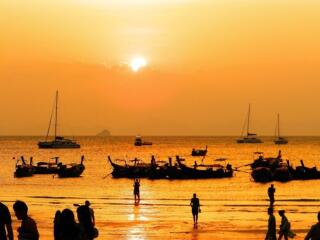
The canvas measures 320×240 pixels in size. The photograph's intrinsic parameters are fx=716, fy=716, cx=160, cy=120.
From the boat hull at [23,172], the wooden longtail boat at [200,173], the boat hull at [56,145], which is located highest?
the boat hull at [56,145]

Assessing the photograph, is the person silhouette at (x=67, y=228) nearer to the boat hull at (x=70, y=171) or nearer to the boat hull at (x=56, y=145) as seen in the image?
the boat hull at (x=70, y=171)

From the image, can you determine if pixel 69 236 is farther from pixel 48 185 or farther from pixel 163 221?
pixel 48 185

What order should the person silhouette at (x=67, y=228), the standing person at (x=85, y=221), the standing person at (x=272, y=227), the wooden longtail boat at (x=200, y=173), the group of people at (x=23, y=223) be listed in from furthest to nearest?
the wooden longtail boat at (x=200, y=173)
the standing person at (x=272, y=227)
the standing person at (x=85, y=221)
the group of people at (x=23, y=223)
the person silhouette at (x=67, y=228)

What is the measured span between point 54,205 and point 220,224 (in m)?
15.7

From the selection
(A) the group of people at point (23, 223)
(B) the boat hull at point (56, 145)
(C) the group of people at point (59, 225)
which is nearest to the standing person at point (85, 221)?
(C) the group of people at point (59, 225)

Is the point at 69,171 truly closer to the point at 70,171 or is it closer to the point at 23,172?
the point at 70,171

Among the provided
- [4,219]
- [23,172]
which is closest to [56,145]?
[23,172]

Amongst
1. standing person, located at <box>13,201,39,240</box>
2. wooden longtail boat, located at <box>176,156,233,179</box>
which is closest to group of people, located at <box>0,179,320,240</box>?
standing person, located at <box>13,201,39,240</box>

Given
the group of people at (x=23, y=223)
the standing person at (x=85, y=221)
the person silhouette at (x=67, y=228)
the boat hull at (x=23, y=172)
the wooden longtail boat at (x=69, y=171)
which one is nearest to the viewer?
the person silhouette at (x=67, y=228)

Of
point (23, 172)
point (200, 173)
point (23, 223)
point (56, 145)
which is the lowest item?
point (23, 172)

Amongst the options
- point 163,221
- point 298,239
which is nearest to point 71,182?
point 163,221

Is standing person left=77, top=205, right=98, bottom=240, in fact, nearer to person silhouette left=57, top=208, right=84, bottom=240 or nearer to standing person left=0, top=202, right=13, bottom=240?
person silhouette left=57, top=208, right=84, bottom=240

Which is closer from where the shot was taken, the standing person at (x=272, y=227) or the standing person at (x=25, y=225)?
→ the standing person at (x=25, y=225)

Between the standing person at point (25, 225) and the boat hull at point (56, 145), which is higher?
the boat hull at point (56, 145)
